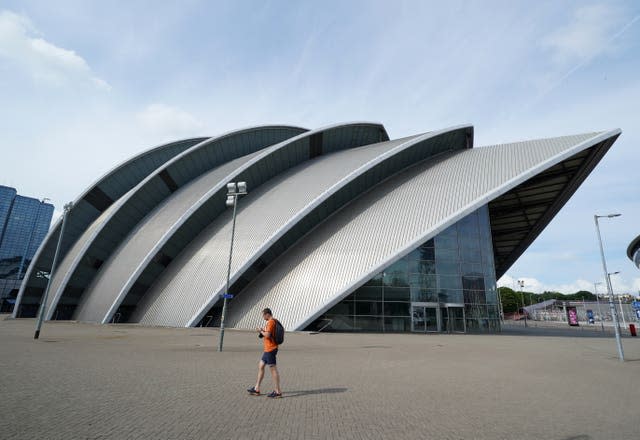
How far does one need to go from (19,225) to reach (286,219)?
119837 mm

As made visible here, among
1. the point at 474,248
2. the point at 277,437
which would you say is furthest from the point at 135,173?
the point at 277,437

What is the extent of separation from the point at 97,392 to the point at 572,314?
67453 millimetres

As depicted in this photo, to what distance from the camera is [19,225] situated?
347 feet

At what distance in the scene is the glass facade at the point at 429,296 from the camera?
26.5m

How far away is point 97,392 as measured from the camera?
22.8ft

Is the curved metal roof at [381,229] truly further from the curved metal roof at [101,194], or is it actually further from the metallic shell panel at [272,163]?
the curved metal roof at [101,194]

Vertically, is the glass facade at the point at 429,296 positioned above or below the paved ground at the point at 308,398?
above

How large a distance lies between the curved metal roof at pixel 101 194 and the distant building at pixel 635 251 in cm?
7865

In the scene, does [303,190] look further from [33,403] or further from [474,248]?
[33,403]

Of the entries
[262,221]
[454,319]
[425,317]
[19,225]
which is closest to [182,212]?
[262,221]

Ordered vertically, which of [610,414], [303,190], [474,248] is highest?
[303,190]

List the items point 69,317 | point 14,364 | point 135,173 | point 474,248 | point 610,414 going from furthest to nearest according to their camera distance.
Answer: point 135,173
point 69,317
point 474,248
point 14,364
point 610,414

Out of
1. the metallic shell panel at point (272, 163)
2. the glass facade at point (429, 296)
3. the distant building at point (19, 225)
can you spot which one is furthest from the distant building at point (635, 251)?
the distant building at point (19, 225)

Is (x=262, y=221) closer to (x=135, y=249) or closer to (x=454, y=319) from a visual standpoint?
(x=135, y=249)
